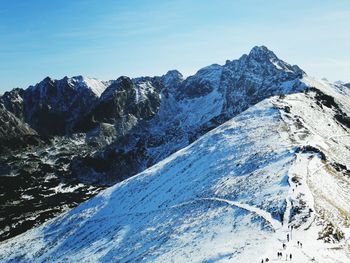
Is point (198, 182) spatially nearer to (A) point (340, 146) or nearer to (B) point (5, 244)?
(A) point (340, 146)

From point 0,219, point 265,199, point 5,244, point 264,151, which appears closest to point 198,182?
point 264,151

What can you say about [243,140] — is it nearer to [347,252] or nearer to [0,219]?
[347,252]

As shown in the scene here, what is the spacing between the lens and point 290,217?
178 feet

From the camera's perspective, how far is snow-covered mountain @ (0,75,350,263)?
168 ft

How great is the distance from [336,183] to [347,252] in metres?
27.3

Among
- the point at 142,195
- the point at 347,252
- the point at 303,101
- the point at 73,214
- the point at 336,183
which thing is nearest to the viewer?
the point at 347,252

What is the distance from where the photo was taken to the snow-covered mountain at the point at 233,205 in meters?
51.2

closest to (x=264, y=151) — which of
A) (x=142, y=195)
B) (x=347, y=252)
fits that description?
(x=142, y=195)

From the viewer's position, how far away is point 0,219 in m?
175

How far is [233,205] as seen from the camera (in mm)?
67188

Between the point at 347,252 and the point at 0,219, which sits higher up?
the point at 347,252

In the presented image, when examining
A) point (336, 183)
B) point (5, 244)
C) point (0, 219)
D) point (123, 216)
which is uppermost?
point (336, 183)

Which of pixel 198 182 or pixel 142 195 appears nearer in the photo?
pixel 198 182

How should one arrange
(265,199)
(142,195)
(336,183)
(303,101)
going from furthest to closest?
(303,101) < (142,195) < (336,183) < (265,199)
